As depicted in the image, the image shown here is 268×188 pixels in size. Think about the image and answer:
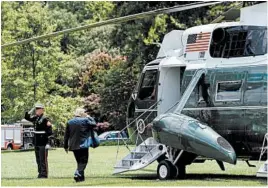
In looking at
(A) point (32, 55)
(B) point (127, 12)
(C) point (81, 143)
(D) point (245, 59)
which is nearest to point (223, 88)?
(D) point (245, 59)

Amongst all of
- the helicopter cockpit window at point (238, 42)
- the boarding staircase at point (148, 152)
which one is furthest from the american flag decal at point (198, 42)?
the boarding staircase at point (148, 152)

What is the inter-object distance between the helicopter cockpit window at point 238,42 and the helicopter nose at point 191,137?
1619mm

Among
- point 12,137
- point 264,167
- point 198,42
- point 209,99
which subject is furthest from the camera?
point 12,137

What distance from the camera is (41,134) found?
1658 centimetres

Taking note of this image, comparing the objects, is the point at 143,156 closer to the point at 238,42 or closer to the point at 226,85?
the point at 226,85

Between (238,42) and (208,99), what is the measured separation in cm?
136

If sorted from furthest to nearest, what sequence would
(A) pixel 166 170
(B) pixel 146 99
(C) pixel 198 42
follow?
(B) pixel 146 99, (C) pixel 198 42, (A) pixel 166 170

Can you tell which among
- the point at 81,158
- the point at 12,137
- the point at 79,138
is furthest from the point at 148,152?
the point at 12,137

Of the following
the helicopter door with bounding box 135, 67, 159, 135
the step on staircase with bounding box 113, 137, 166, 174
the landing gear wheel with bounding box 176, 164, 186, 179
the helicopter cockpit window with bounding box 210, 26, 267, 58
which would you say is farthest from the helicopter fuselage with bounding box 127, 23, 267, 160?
Answer: the landing gear wheel with bounding box 176, 164, 186, 179

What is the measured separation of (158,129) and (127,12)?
28.1 m

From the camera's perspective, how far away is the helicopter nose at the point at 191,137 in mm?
14398

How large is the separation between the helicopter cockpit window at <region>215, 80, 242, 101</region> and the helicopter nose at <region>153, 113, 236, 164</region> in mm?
724

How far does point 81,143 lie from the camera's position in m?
15.1

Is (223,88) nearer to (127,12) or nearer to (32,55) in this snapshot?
(127,12)
